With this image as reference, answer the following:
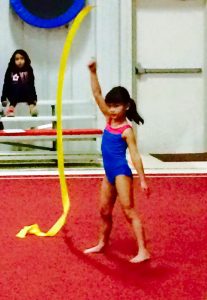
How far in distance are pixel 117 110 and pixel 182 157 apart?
5695 millimetres

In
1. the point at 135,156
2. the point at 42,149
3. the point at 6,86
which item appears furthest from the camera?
the point at 42,149

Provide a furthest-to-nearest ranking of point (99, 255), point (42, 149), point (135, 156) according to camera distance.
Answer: point (42, 149) < point (99, 255) < point (135, 156)

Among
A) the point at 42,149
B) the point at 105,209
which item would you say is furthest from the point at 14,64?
the point at 105,209

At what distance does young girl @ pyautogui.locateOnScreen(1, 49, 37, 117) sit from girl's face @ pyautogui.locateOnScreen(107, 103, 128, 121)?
17.3 ft

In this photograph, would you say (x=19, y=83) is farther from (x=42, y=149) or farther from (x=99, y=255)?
(x=99, y=255)

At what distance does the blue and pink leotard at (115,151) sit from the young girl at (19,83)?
5.28 metres

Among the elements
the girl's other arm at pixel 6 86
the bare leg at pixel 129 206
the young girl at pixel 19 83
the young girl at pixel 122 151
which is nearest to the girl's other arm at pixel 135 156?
the young girl at pixel 122 151

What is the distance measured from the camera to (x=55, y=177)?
684 centimetres

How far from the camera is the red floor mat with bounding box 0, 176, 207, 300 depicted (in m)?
2.84

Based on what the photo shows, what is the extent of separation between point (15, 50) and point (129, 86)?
5.62ft

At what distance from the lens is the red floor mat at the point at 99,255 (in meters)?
2.84

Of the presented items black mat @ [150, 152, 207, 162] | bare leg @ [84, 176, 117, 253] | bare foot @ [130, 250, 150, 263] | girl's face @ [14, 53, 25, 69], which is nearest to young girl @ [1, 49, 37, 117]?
girl's face @ [14, 53, 25, 69]

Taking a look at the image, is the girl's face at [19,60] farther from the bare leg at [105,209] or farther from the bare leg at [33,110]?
the bare leg at [105,209]

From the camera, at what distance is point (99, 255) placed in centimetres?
351
